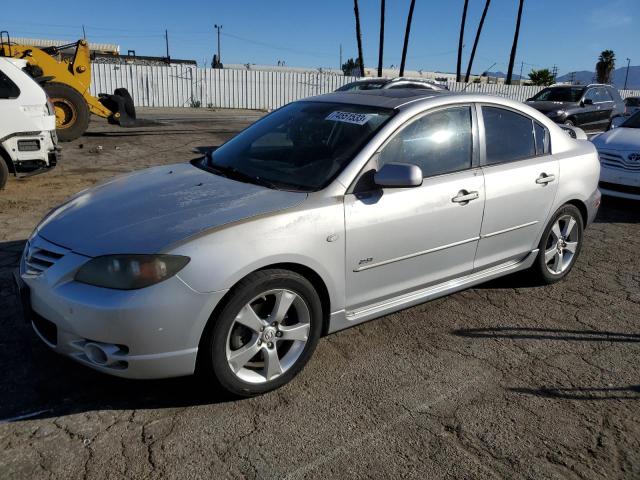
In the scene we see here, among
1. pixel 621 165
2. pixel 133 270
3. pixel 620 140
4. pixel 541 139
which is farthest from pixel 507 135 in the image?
pixel 620 140

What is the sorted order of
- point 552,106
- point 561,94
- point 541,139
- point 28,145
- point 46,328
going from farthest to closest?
point 561,94, point 552,106, point 28,145, point 541,139, point 46,328

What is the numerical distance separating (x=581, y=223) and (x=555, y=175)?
745 mm

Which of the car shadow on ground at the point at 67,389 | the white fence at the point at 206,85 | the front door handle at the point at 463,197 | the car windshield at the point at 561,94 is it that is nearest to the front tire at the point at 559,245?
the front door handle at the point at 463,197

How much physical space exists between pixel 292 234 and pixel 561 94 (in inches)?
555

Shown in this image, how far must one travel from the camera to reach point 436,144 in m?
3.64

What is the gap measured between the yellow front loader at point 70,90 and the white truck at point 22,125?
3942 millimetres

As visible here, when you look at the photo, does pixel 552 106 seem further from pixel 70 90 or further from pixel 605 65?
pixel 605 65

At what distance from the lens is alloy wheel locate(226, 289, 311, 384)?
9.20ft

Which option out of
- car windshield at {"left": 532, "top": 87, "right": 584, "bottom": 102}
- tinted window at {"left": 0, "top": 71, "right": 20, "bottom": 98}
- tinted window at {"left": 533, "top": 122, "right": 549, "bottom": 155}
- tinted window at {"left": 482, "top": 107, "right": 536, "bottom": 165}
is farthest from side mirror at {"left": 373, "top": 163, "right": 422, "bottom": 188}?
car windshield at {"left": 532, "top": 87, "right": 584, "bottom": 102}

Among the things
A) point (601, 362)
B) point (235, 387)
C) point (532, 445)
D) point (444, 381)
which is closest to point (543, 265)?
point (601, 362)

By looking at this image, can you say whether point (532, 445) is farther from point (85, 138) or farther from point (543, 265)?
point (85, 138)

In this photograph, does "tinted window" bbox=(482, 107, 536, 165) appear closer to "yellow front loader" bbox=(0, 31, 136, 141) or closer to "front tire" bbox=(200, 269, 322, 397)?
"front tire" bbox=(200, 269, 322, 397)

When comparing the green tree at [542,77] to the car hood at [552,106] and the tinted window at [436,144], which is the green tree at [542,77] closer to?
the car hood at [552,106]

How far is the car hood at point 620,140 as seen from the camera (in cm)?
753
